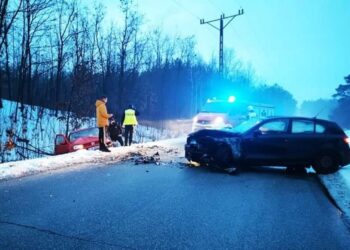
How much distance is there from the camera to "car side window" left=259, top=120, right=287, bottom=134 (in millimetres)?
10234

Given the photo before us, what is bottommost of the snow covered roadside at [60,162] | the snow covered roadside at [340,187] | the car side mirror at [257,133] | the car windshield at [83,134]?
the snow covered roadside at [340,187]

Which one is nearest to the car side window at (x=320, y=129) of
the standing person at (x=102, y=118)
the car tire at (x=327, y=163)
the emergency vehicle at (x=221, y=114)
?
the car tire at (x=327, y=163)

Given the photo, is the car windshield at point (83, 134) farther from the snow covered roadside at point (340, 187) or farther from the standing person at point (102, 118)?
the snow covered roadside at point (340, 187)

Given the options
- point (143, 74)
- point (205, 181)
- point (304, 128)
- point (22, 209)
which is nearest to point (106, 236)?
point (22, 209)

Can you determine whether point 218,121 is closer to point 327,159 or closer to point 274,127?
point 274,127

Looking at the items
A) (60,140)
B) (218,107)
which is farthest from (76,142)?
(218,107)

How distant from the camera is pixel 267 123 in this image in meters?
10.4

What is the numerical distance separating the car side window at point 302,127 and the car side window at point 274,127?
0.93 ft

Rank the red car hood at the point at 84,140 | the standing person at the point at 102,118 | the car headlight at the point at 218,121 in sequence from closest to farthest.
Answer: the standing person at the point at 102,118
the red car hood at the point at 84,140
the car headlight at the point at 218,121

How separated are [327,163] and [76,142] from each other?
923 cm

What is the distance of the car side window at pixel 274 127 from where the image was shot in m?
10.2

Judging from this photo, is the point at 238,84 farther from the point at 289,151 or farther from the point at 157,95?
the point at 289,151

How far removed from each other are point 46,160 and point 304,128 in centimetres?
761

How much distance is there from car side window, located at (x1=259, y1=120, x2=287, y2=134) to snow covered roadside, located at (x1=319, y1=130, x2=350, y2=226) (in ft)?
5.62
